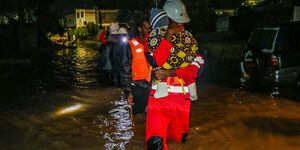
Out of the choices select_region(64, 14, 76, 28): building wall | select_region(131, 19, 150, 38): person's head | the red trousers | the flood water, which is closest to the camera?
the red trousers

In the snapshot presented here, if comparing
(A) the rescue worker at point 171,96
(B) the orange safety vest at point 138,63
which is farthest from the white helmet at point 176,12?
(B) the orange safety vest at point 138,63

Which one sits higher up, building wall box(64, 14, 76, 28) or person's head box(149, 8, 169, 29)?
building wall box(64, 14, 76, 28)

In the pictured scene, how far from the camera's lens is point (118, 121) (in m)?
5.91

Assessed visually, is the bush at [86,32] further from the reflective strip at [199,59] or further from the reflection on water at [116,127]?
the reflective strip at [199,59]

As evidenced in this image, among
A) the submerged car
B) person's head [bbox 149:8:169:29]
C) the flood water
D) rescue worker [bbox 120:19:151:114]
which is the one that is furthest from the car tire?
person's head [bbox 149:8:169:29]

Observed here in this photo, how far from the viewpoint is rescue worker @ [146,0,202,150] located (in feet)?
10.0

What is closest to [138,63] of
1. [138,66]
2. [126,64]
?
[138,66]

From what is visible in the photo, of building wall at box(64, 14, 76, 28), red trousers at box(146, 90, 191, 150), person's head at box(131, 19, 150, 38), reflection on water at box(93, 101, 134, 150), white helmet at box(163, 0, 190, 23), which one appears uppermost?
building wall at box(64, 14, 76, 28)

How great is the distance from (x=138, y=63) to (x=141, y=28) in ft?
1.72

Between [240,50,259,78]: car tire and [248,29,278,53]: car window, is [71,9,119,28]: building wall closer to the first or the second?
[240,50,259,78]: car tire

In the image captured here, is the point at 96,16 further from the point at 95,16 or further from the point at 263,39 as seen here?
the point at 263,39

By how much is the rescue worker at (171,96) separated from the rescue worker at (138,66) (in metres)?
1.05

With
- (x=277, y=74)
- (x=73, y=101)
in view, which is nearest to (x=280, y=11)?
(x=277, y=74)

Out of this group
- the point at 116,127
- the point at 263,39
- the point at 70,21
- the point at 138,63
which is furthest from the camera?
the point at 70,21
